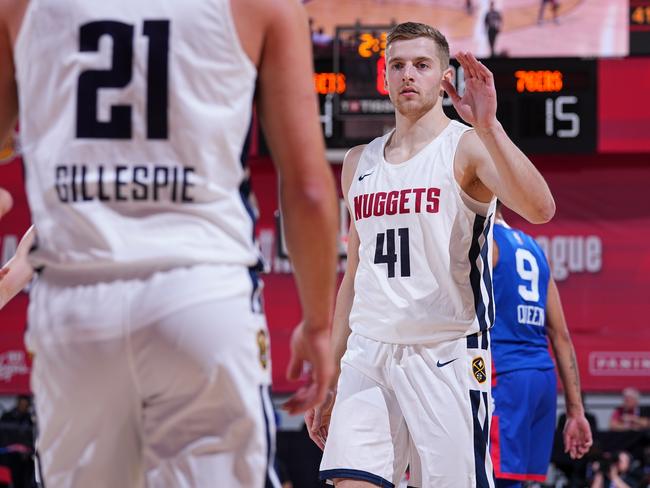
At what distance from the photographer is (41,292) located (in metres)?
2.29

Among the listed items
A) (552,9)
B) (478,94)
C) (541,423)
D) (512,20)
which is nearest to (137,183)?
(478,94)

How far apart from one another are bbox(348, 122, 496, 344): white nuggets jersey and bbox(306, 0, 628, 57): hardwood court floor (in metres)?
7.41

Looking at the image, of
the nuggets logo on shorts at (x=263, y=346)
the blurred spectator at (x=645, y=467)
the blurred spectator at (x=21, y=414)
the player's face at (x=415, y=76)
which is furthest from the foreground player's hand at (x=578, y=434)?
the blurred spectator at (x=21, y=414)

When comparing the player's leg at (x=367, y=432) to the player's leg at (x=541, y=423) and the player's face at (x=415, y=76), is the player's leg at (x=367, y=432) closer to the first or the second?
the player's face at (x=415, y=76)

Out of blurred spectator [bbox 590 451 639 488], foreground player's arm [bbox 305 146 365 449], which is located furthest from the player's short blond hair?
blurred spectator [bbox 590 451 639 488]

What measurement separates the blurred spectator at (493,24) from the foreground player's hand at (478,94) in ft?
25.9

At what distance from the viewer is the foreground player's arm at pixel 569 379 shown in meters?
5.35

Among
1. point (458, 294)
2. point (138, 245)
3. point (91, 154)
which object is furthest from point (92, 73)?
point (458, 294)

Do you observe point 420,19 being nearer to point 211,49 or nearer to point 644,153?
point 644,153

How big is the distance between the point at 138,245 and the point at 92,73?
0.37 metres

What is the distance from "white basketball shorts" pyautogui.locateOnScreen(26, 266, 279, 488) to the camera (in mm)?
2174

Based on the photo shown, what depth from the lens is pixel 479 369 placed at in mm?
4211

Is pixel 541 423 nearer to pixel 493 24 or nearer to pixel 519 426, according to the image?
pixel 519 426

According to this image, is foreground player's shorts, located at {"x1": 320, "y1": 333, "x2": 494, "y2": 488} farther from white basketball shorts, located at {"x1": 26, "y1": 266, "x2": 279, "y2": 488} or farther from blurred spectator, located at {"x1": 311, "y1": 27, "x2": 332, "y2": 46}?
blurred spectator, located at {"x1": 311, "y1": 27, "x2": 332, "y2": 46}
